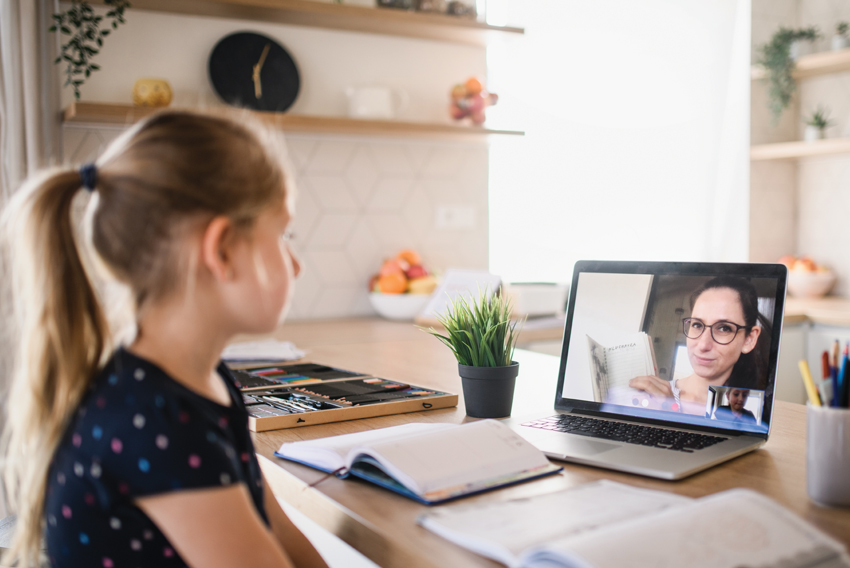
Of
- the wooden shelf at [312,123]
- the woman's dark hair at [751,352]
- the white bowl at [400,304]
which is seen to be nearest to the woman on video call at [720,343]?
the woman's dark hair at [751,352]

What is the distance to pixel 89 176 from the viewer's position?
74 centimetres

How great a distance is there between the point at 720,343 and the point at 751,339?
4cm

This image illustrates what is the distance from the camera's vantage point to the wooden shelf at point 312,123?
2.13 metres

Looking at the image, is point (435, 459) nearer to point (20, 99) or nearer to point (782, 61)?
point (20, 99)

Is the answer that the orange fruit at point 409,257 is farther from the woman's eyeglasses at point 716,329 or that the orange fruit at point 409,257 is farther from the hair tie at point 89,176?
the hair tie at point 89,176

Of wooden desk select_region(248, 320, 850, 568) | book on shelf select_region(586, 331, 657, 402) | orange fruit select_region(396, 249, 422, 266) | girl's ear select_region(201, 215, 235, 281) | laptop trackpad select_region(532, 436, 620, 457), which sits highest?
girl's ear select_region(201, 215, 235, 281)

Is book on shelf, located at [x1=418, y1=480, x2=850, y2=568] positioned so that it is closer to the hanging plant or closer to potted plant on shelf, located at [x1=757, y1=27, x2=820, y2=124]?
the hanging plant

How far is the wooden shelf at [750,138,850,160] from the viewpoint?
10.3 ft

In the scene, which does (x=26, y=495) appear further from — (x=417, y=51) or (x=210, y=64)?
(x=417, y=51)

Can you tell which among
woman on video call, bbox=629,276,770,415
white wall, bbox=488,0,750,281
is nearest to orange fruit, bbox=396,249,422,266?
white wall, bbox=488,0,750,281

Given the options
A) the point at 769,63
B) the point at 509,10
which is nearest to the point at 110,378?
the point at 509,10

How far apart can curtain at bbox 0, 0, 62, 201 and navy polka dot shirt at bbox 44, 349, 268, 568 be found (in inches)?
61.8

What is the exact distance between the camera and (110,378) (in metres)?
0.72

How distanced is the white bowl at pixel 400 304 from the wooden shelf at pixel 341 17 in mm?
937
